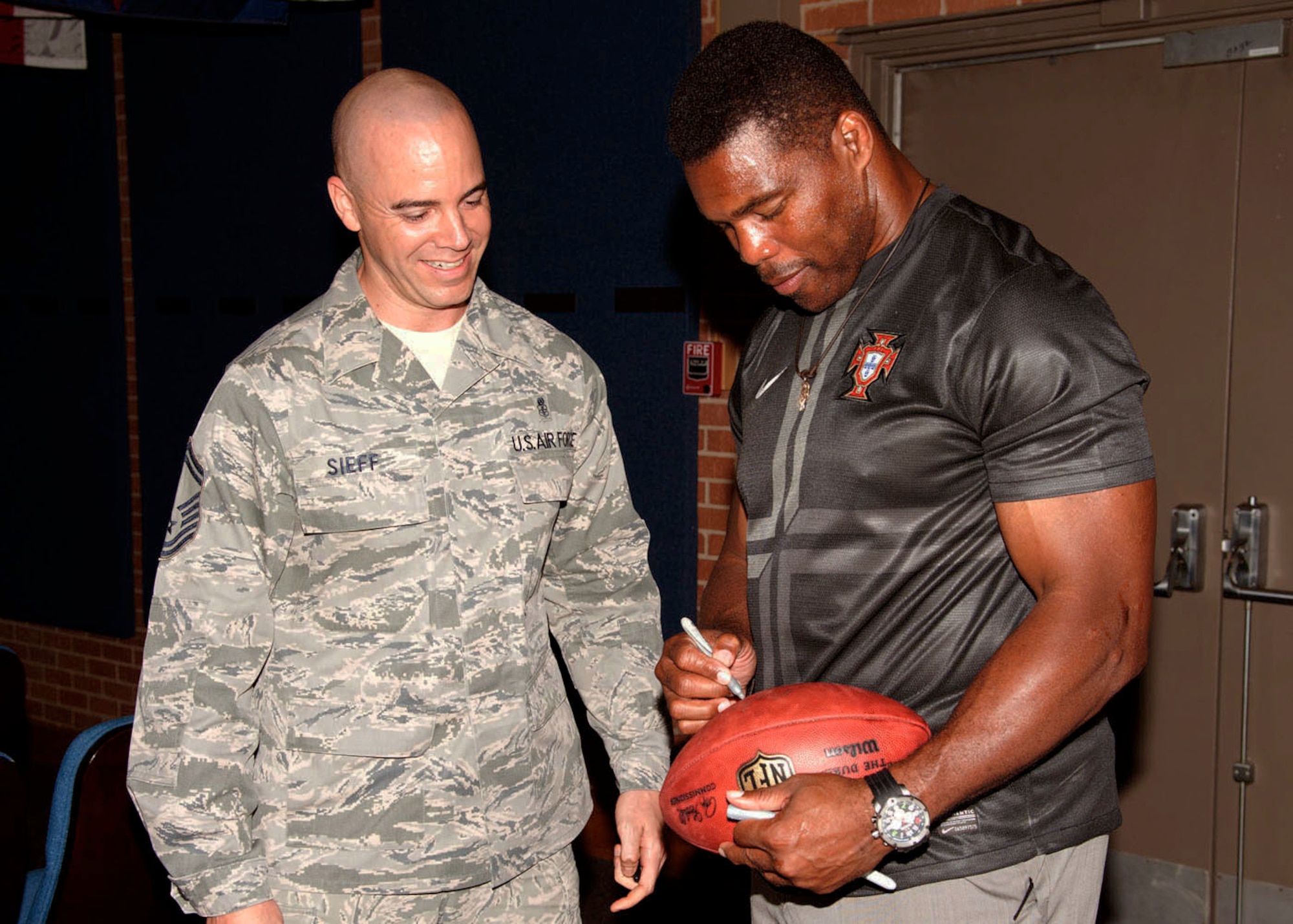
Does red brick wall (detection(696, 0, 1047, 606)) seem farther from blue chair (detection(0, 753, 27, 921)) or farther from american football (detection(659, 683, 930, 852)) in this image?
blue chair (detection(0, 753, 27, 921))

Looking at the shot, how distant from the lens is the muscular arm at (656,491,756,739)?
1788mm

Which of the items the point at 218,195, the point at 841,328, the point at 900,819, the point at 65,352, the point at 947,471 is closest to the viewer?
the point at 900,819

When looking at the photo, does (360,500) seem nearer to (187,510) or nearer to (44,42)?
(187,510)

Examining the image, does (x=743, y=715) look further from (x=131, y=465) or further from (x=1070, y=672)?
(x=131, y=465)

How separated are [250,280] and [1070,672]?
4177mm

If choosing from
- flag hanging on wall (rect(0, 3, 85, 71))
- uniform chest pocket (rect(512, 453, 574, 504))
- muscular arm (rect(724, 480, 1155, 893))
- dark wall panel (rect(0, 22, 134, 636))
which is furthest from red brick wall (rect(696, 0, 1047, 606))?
flag hanging on wall (rect(0, 3, 85, 71))

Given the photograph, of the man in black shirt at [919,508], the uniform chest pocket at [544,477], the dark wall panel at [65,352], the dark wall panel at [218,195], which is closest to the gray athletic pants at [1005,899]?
the man in black shirt at [919,508]

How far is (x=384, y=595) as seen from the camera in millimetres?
1880

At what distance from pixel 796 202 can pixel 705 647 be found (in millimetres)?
673

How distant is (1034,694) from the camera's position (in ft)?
4.69

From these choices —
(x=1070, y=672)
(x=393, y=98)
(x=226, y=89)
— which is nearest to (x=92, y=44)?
(x=226, y=89)

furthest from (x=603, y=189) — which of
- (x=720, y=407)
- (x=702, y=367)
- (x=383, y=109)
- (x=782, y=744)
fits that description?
(x=782, y=744)

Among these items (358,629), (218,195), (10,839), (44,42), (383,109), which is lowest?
(10,839)

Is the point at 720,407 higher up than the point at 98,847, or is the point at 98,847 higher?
the point at 720,407
